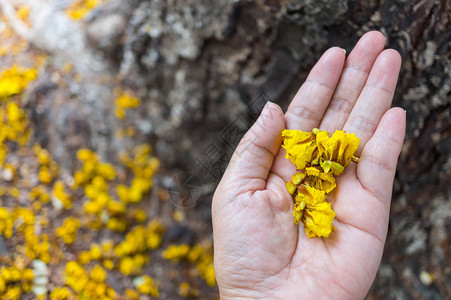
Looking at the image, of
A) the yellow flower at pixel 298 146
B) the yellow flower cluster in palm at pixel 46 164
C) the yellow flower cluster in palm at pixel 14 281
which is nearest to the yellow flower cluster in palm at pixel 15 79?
the yellow flower cluster in palm at pixel 46 164

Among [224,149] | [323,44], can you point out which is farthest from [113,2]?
[323,44]

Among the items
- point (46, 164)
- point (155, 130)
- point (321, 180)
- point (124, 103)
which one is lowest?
point (46, 164)

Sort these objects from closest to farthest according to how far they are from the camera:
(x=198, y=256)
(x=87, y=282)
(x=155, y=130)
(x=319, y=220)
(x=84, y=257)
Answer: (x=319, y=220)
(x=87, y=282)
(x=84, y=257)
(x=198, y=256)
(x=155, y=130)

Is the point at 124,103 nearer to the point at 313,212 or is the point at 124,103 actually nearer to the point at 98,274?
the point at 98,274

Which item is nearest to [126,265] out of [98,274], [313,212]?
[98,274]

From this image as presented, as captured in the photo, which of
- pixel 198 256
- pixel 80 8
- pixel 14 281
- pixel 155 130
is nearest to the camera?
pixel 14 281

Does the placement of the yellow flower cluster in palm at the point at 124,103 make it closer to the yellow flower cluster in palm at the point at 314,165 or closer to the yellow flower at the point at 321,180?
the yellow flower cluster in palm at the point at 314,165

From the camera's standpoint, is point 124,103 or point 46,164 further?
point 124,103
